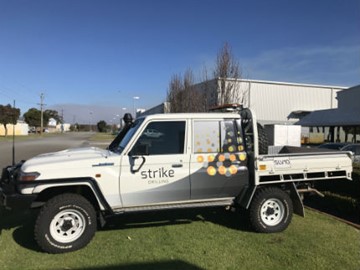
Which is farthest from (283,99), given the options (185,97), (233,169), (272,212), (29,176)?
(29,176)

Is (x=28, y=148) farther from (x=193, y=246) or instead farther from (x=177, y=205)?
(x=193, y=246)

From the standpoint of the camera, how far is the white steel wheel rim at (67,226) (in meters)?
5.59

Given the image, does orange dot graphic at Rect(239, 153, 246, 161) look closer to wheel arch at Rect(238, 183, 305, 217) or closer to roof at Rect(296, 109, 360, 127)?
wheel arch at Rect(238, 183, 305, 217)

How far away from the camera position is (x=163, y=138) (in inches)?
245

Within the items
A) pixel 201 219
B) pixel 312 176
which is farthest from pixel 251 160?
pixel 201 219

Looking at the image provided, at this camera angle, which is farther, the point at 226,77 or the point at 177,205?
the point at 226,77

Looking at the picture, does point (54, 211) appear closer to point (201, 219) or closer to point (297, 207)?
point (201, 219)

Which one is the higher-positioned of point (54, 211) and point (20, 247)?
point (54, 211)

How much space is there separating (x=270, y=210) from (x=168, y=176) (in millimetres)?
1919

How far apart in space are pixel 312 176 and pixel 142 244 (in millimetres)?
3197

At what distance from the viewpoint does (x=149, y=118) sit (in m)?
6.27

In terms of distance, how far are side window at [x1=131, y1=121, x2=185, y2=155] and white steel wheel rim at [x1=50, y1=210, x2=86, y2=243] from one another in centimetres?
137

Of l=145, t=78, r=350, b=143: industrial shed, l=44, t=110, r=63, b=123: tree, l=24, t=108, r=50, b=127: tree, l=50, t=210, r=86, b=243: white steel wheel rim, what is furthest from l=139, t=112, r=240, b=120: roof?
l=44, t=110, r=63, b=123: tree

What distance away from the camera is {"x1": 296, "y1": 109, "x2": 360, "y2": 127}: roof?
114ft
